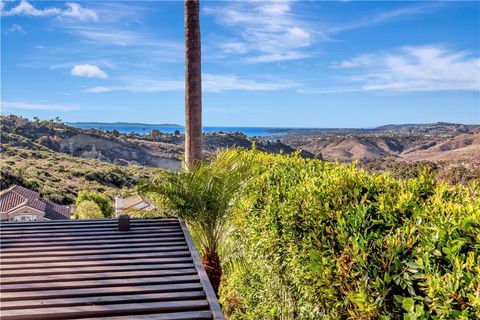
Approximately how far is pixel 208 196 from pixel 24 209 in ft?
44.9

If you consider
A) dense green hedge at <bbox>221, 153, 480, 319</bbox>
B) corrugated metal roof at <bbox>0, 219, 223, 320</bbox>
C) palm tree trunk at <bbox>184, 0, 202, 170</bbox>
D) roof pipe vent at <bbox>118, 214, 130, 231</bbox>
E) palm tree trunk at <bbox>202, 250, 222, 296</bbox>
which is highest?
palm tree trunk at <bbox>184, 0, 202, 170</bbox>

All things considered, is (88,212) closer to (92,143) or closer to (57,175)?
(57,175)

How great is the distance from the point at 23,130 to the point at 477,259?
44.6 m

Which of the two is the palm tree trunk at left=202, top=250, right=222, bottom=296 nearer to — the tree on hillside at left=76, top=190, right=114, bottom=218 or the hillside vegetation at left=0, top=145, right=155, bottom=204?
the tree on hillside at left=76, top=190, right=114, bottom=218

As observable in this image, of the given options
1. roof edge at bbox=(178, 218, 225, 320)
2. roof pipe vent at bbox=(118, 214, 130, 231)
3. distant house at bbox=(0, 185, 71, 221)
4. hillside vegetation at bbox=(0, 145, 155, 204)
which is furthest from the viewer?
hillside vegetation at bbox=(0, 145, 155, 204)

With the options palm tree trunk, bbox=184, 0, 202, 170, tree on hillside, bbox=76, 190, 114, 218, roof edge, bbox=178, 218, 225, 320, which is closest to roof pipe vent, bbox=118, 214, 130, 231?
roof edge, bbox=178, 218, 225, 320

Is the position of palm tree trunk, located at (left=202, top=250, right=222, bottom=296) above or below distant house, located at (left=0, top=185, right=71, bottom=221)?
above

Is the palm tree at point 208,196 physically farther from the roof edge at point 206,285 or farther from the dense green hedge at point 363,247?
the dense green hedge at point 363,247

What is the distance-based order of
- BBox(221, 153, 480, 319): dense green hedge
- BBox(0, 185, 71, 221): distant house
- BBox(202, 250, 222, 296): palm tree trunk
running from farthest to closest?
BBox(0, 185, 71, 221): distant house
BBox(202, 250, 222, 296): palm tree trunk
BBox(221, 153, 480, 319): dense green hedge

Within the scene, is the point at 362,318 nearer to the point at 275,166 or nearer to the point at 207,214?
the point at 275,166

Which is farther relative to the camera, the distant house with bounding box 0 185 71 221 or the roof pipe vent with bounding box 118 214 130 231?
the distant house with bounding box 0 185 71 221

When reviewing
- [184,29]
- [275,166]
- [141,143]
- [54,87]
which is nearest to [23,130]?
[54,87]

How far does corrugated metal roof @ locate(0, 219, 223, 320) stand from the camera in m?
3.19

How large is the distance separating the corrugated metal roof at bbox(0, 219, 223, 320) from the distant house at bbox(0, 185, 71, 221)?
11.8 metres
